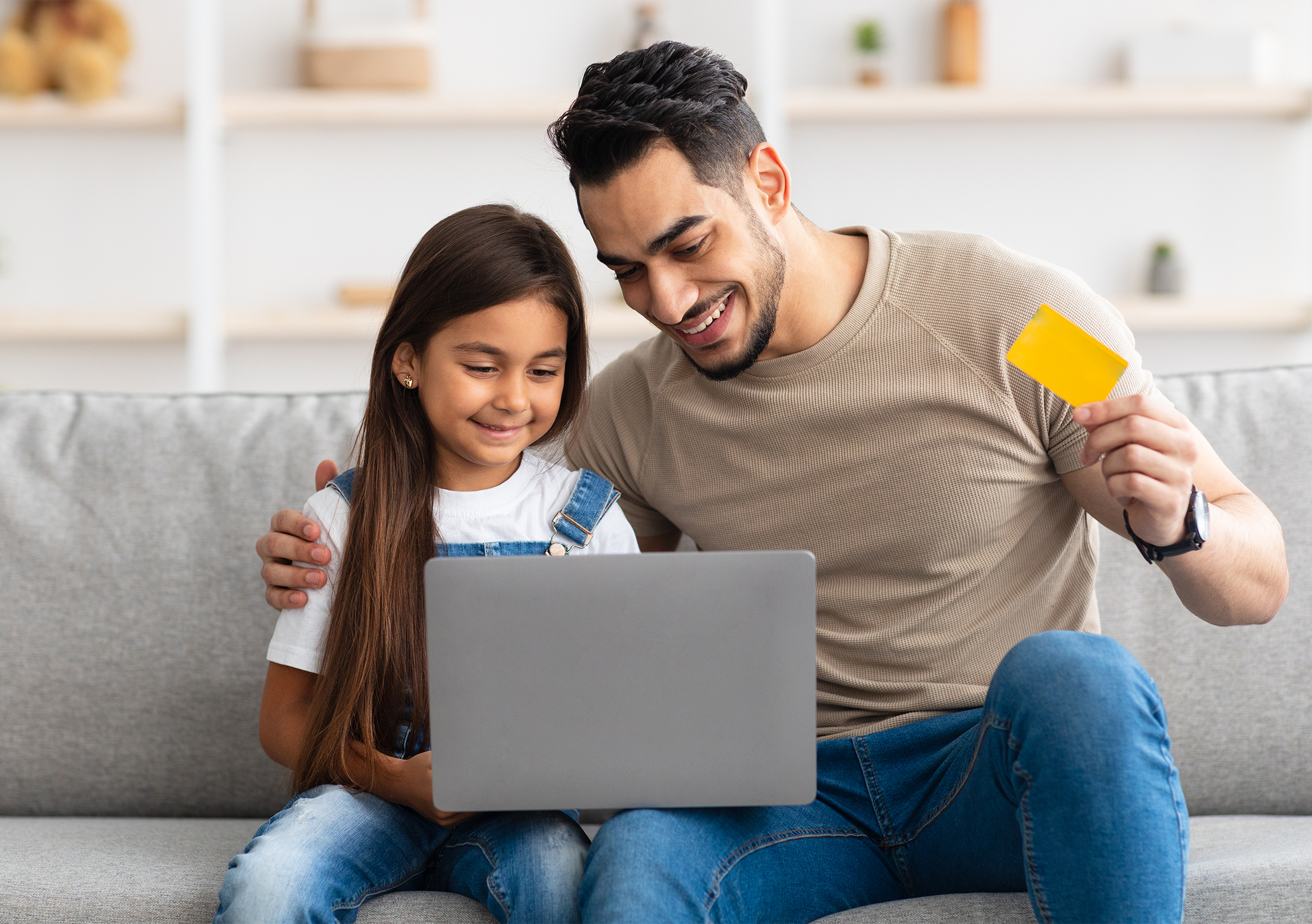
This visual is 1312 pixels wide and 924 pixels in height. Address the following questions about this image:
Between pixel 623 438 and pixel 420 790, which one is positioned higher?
pixel 623 438

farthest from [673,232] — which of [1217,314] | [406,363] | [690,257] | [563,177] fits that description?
[1217,314]

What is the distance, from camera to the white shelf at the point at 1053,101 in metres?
3.12

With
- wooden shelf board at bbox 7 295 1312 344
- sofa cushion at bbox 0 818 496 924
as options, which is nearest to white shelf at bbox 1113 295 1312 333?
wooden shelf board at bbox 7 295 1312 344

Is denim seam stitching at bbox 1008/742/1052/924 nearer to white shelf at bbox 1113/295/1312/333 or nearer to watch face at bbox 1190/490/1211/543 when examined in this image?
watch face at bbox 1190/490/1211/543

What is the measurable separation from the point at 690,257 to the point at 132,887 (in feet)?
2.93

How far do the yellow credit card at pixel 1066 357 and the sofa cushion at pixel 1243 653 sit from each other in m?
0.57

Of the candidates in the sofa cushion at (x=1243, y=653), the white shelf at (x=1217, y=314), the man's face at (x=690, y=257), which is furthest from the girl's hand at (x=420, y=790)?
the white shelf at (x=1217, y=314)

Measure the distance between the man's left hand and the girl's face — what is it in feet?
2.00

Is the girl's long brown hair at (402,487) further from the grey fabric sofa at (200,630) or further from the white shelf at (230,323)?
the white shelf at (230,323)

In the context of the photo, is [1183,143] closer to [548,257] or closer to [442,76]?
[442,76]

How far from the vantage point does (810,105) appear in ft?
10.4

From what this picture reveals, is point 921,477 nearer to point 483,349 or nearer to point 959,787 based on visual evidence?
point 959,787

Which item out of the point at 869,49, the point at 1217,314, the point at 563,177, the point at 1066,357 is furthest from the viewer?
the point at 563,177

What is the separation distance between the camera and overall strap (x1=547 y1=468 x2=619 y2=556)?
1380mm
